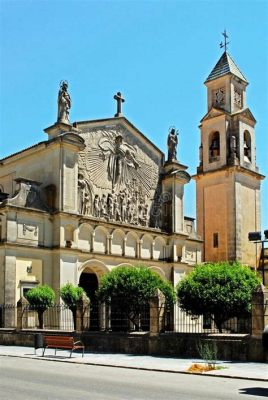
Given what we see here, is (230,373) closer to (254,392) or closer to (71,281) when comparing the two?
(254,392)

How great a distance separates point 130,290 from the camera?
1018 inches

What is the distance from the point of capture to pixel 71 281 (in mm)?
32781

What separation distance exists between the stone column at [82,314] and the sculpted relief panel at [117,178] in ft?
32.9

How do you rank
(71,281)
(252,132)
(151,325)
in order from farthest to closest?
(252,132) < (71,281) < (151,325)

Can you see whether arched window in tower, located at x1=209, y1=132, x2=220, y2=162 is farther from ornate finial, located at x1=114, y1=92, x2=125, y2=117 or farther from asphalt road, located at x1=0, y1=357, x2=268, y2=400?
asphalt road, located at x1=0, y1=357, x2=268, y2=400

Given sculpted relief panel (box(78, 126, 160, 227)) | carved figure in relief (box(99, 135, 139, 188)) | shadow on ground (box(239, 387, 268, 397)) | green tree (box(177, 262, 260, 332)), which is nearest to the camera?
shadow on ground (box(239, 387, 268, 397))

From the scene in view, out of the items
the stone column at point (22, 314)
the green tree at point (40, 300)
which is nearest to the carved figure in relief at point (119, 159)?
Answer: the green tree at point (40, 300)

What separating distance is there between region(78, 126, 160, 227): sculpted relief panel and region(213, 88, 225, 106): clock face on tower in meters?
8.37

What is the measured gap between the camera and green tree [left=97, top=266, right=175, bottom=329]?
25906mm

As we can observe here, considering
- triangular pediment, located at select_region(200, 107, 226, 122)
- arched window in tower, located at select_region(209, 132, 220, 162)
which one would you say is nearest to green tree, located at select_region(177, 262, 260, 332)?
arched window in tower, located at select_region(209, 132, 220, 162)

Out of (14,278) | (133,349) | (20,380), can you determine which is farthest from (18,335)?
(20,380)

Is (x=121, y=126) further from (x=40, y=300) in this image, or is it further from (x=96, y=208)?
(x=40, y=300)

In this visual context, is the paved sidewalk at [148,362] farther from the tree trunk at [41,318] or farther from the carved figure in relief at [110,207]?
the carved figure in relief at [110,207]

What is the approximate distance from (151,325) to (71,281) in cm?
1178
